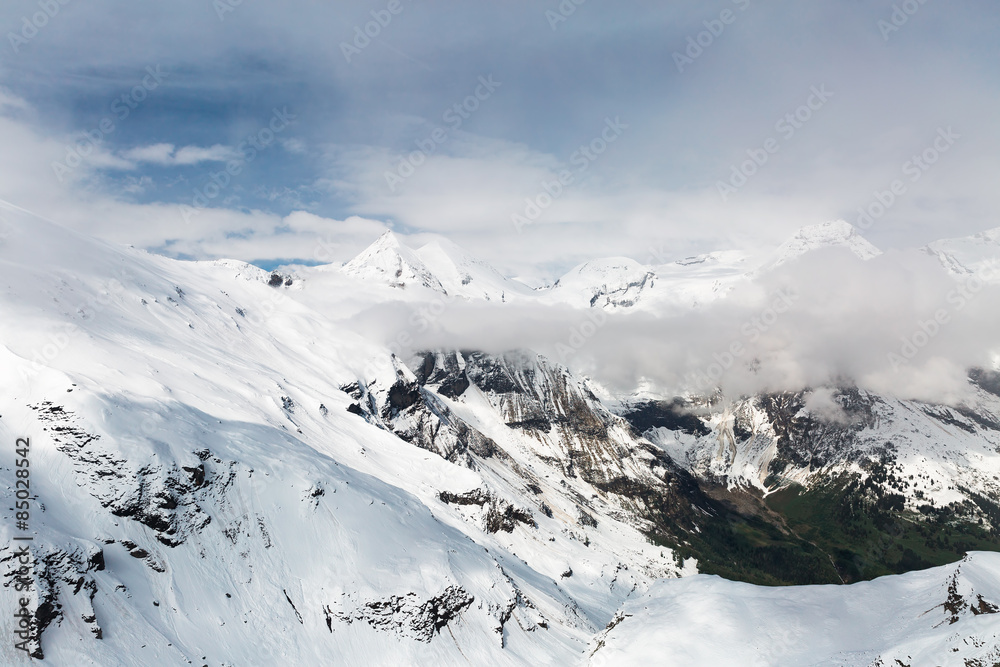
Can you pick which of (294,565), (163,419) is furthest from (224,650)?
(163,419)

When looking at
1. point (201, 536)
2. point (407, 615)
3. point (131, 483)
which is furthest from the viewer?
point (407, 615)

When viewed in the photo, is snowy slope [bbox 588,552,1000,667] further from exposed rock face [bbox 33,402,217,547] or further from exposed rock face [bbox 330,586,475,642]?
exposed rock face [bbox 33,402,217,547]

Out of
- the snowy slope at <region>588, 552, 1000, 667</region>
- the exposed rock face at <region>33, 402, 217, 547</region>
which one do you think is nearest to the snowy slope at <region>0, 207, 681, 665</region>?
the exposed rock face at <region>33, 402, 217, 547</region>

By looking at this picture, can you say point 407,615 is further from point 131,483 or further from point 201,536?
point 131,483

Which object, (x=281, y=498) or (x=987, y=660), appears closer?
(x=987, y=660)

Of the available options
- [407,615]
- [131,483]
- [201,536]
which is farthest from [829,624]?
[201,536]

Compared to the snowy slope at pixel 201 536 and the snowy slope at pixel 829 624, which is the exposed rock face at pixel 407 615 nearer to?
the snowy slope at pixel 201 536

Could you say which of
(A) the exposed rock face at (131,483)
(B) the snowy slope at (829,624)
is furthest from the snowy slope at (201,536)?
(B) the snowy slope at (829,624)

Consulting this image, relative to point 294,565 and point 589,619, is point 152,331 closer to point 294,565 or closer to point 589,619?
point 294,565
